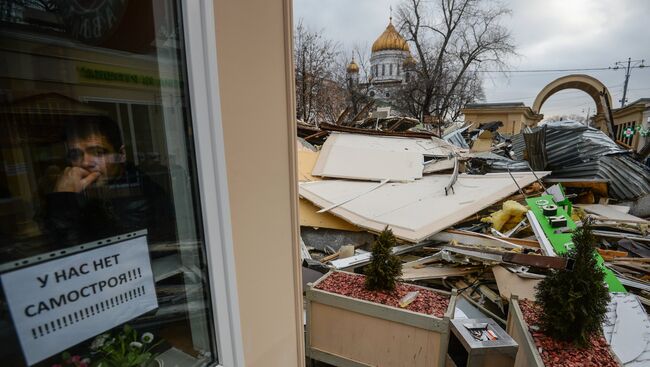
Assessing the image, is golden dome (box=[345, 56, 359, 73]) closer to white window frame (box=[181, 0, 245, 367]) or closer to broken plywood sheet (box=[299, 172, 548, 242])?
broken plywood sheet (box=[299, 172, 548, 242])

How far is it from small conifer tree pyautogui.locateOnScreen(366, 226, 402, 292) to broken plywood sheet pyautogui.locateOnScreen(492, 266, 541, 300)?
46.0 inches

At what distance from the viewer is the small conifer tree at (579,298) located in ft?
6.25

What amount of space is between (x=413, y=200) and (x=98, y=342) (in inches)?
192

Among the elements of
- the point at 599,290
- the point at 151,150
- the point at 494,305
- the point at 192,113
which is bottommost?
the point at 494,305

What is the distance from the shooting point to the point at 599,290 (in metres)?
1.91

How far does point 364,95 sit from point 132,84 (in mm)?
25065

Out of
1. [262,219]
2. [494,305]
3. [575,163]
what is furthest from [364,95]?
[262,219]

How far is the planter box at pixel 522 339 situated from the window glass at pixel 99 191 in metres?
1.93

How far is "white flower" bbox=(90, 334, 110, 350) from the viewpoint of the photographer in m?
0.99

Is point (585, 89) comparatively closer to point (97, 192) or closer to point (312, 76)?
point (312, 76)

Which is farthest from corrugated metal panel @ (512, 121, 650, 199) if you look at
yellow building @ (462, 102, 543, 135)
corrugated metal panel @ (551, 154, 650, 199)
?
yellow building @ (462, 102, 543, 135)

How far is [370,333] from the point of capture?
269 centimetres

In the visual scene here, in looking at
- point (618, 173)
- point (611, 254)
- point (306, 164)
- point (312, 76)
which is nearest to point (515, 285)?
point (611, 254)

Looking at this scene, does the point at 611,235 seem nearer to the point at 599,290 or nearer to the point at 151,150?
the point at 599,290
